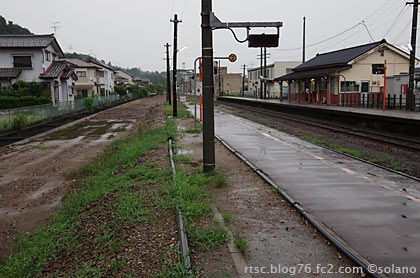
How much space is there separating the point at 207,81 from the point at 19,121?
1582 cm

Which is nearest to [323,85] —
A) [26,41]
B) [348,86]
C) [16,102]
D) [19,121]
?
[348,86]

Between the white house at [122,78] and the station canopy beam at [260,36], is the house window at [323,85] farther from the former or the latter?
the white house at [122,78]

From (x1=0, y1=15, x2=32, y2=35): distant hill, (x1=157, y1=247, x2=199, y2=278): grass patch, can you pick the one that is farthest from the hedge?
(x1=0, y1=15, x2=32, y2=35): distant hill

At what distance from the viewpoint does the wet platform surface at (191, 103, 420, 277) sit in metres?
4.60

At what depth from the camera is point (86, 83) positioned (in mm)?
60094

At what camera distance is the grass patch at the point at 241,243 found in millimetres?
4541

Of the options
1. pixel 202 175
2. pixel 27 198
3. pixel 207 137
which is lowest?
pixel 27 198

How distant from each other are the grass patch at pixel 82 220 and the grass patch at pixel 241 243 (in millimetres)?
1403

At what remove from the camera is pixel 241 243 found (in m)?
4.61

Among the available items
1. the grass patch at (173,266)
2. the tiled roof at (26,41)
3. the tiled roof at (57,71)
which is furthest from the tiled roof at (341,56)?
A: the grass patch at (173,266)

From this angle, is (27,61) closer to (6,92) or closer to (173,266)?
(6,92)

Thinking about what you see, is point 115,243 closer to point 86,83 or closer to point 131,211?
point 131,211

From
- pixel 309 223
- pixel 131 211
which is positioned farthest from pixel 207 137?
pixel 309 223

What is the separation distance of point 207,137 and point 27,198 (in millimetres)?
4363
